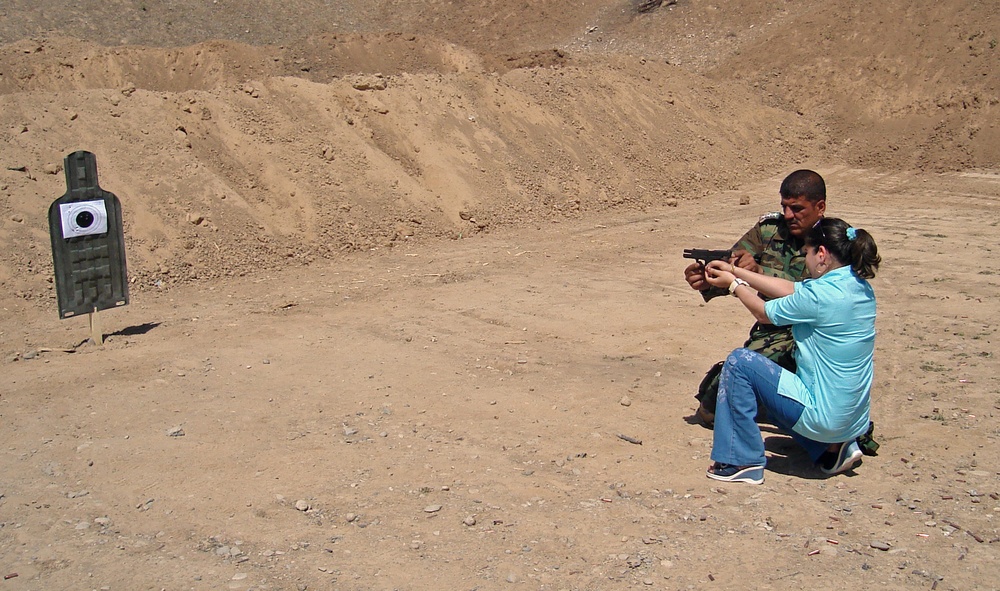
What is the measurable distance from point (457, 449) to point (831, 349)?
7.31 feet

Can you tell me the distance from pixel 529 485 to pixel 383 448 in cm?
104

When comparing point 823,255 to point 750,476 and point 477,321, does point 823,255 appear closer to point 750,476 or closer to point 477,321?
point 750,476

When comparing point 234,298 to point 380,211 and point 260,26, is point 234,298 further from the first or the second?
point 260,26

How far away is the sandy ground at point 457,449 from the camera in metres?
4.39

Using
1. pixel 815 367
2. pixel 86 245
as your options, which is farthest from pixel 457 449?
pixel 86 245

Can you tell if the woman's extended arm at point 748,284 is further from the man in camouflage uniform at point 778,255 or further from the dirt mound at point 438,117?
the dirt mound at point 438,117

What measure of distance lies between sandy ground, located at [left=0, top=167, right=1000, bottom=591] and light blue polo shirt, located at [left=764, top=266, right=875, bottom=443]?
1.33ft

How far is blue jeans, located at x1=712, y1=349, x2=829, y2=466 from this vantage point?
5008mm

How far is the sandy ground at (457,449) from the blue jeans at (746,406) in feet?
0.68

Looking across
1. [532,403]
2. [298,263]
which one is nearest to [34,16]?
[298,263]

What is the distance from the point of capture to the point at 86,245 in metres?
8.22

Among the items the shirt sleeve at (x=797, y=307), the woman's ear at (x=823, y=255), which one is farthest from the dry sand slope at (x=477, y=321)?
the woman's ear at (x=823, y=255)

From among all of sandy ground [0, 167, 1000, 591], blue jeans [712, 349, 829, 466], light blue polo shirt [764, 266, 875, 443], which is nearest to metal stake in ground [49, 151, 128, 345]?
sandy ground [0, 167, 1000, 591]

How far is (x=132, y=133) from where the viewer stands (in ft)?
39.3
